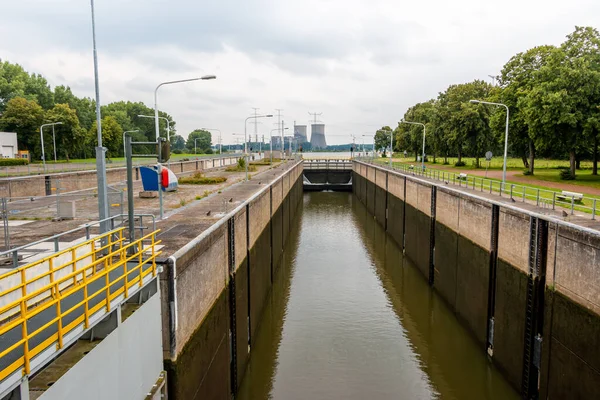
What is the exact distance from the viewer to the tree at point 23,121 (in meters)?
59.8

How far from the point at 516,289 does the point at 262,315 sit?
10.9 meters

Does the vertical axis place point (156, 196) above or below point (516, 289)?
above

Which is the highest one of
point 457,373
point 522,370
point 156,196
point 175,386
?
point 156,196

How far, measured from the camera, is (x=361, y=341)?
18.0 meters

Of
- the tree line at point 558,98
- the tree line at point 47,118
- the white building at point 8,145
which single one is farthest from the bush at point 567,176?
the tree line at point 47,118

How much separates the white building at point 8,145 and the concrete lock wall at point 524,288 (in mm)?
47720

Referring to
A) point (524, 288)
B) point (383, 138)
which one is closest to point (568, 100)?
point (524, 288)

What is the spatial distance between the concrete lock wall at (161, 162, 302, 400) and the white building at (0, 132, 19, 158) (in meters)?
41.6

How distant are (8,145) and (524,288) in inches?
2181

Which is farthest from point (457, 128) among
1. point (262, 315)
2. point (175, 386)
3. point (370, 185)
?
point (175, 386)

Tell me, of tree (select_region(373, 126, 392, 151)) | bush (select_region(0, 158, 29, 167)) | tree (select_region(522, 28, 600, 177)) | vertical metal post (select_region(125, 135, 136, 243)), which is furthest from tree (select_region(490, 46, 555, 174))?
tree (select_region(373, 126, 392, 151))

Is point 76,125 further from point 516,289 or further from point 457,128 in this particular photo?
point 516,289

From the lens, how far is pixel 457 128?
58781mm

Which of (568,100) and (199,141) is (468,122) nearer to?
(568,100)
